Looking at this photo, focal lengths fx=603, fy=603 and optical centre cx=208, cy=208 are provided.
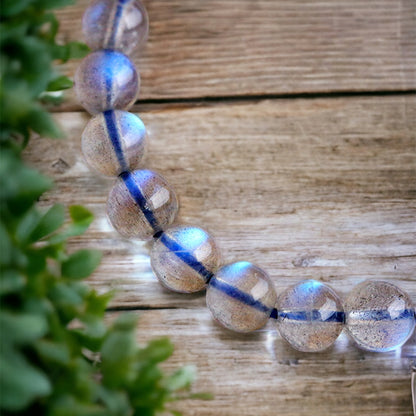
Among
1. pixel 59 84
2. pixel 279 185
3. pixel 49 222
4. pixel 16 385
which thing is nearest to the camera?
pixel 16 385

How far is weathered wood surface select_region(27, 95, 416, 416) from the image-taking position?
71cm

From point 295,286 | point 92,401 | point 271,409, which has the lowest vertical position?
point 271,409

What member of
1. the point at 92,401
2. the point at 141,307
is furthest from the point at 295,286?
the point at 92,401

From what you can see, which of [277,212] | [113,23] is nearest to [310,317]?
[277,212]

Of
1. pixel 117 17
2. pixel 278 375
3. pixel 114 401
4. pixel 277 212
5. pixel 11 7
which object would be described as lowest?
pixel 278 375

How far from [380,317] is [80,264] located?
0.36m

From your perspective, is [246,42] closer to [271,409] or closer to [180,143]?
[180,143]

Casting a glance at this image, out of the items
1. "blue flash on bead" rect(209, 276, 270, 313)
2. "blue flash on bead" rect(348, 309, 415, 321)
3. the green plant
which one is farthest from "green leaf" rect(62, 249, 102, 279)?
"blue flash on bead" rect(348, 309, 415, 321)

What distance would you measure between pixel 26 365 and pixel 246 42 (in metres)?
0.54

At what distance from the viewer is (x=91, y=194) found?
775 millimetres

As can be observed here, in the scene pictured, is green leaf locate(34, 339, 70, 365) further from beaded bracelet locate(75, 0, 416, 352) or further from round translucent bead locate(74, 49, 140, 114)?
round translucent bead locate(74, 49, 140, 114)

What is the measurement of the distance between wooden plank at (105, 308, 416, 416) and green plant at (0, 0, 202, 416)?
19 cm

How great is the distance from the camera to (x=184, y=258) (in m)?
0.70

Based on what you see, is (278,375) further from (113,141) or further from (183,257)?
(113,141)
